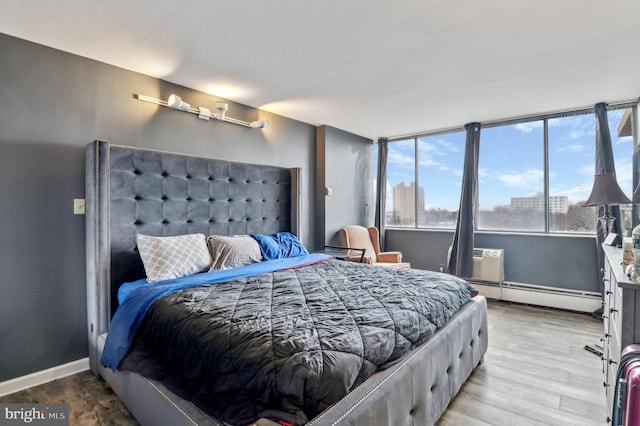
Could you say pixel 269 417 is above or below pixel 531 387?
above

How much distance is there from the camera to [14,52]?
209 centimetres

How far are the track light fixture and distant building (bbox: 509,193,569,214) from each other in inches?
133

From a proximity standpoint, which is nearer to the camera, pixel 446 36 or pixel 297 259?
pixel 446 36

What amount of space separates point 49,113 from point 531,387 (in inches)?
151

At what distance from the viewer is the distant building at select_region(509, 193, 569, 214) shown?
3.83m

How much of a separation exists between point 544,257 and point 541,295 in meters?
0.47

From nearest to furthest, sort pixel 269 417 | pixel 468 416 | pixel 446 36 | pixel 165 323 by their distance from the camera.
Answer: pixel 269 417 → pixel 165 323 → pixel 468 416 → pixel 446 36

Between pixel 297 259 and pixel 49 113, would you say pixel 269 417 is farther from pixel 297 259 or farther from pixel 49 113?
pixel 49 113

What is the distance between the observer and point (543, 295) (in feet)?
12.6

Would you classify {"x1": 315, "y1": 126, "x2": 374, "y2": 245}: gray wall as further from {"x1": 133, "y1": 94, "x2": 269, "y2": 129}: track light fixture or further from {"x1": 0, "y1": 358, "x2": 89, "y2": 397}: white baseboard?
{"x1": 0, "y1": 358, "x2": 89, "y2": 397}: white baseboard

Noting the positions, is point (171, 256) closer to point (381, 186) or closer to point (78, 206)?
point (78, 206)

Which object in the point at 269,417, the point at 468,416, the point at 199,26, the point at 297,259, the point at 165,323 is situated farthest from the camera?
the point at 297,259

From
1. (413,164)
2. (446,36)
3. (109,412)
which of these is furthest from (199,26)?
(413,164)

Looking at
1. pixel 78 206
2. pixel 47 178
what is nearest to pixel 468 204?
pixel 78 206
